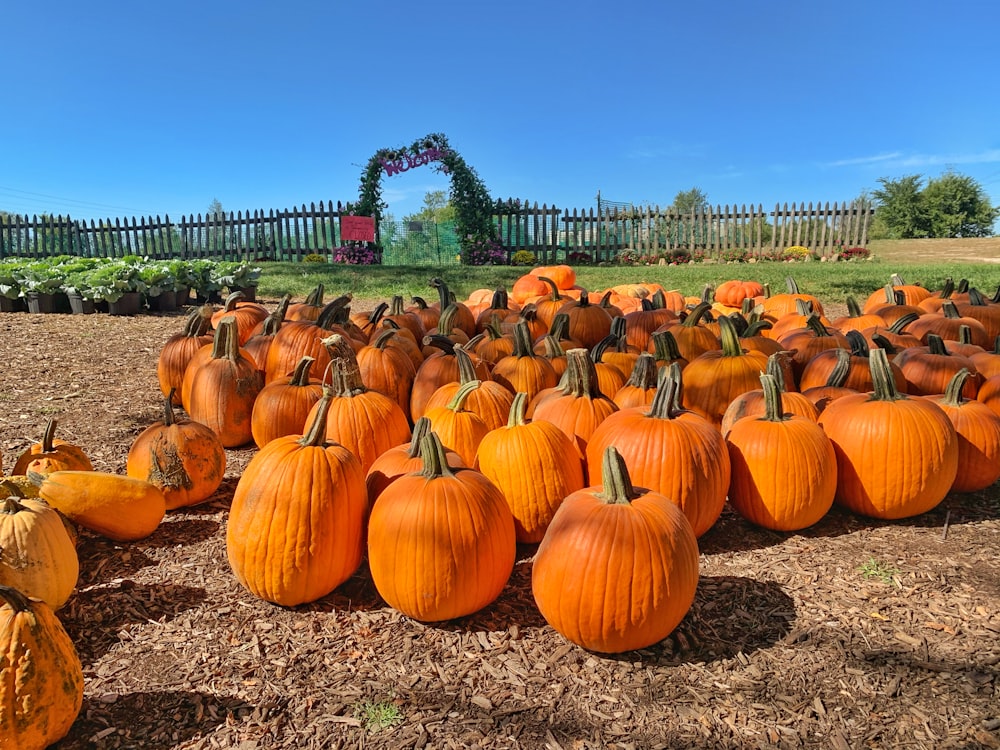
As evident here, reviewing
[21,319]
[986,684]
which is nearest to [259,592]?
[986,684]

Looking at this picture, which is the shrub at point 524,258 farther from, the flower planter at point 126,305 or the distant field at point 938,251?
the flower planter at point 126,305

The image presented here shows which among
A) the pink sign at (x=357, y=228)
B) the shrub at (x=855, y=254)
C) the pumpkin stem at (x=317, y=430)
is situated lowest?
the pumpkin stem at (x=317, y=430)

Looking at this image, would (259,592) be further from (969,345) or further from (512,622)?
(969,345)

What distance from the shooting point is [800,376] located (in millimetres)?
4461

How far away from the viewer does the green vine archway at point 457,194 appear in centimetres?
2459

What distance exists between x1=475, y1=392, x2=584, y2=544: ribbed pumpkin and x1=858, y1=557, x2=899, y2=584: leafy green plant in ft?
4.02

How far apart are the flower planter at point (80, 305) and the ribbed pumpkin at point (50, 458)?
9039 millimetres

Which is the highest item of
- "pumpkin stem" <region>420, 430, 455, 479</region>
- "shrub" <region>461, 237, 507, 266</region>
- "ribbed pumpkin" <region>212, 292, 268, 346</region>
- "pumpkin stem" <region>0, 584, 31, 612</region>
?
"shrub" <region>461, 237, 507, 266</region>

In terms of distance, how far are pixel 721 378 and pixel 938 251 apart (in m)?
30.7

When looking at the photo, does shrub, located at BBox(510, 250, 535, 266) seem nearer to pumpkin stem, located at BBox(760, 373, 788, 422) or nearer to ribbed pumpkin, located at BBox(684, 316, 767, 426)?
ribbed pumpkin, located at BBox(684, 316, 767, 426)

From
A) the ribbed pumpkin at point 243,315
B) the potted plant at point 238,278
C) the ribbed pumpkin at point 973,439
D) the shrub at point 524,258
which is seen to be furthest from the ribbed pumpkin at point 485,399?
the shrub at point 524,258

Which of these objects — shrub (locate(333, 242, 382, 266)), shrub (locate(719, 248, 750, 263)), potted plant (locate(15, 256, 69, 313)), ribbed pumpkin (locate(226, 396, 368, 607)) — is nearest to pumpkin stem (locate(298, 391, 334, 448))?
ribbed pumpkin (locate(226, 396, 368, 607))

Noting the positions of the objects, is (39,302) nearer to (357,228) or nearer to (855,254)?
(357,228)

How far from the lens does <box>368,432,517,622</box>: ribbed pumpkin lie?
2.32 m
